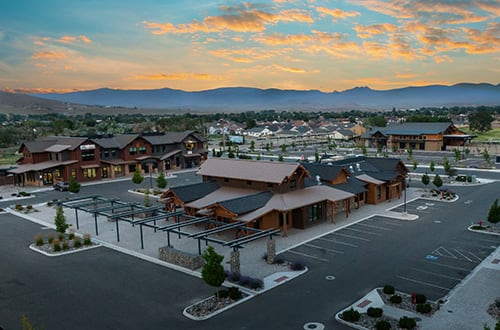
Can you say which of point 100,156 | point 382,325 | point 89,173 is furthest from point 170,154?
point 382,325

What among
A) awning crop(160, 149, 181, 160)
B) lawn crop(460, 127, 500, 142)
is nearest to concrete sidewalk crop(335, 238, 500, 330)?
awning crop(160, 149, 181, 160)

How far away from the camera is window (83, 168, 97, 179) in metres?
73.4

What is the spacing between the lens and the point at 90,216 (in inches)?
1865

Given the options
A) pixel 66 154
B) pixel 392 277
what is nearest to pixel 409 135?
pixel 66 154

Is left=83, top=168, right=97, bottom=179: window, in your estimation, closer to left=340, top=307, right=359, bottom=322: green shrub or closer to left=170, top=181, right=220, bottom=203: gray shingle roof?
left=170, top=181, right=220, bottom=203: gray shingle roof

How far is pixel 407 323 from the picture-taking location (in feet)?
66.7

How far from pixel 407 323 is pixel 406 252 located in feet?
41.9

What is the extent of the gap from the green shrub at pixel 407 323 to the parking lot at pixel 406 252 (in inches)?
184

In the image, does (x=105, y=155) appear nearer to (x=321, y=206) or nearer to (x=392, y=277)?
(x=321, y=206)

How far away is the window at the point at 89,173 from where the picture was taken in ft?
241

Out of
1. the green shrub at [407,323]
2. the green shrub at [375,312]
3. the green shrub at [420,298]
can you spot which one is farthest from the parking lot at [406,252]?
the green shrub at [407,323]

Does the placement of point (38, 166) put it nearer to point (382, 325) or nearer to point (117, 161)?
point (117, 161)

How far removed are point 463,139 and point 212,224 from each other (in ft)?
314

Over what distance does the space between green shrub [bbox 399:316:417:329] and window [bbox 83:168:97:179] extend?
6435cm
